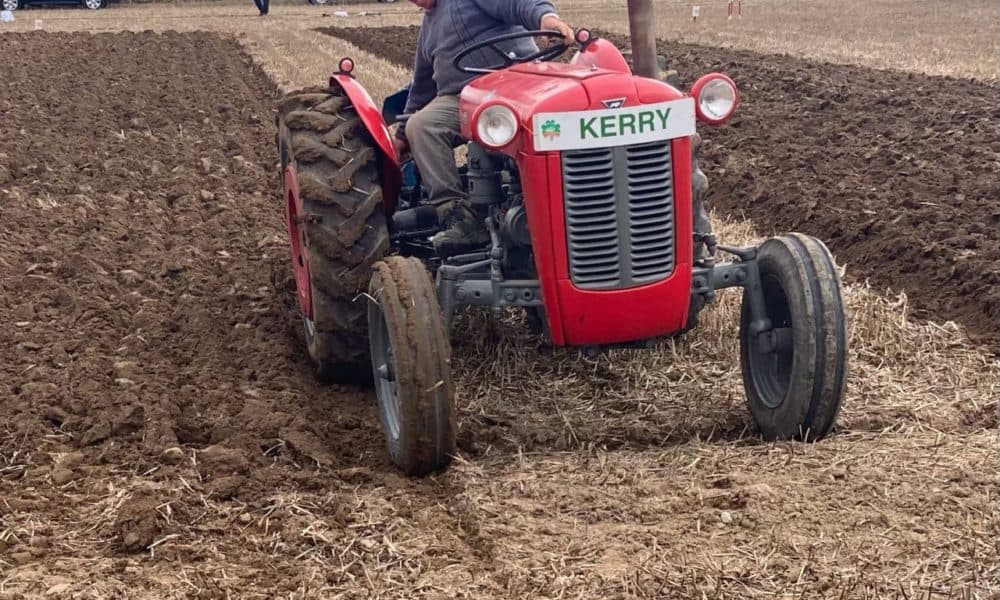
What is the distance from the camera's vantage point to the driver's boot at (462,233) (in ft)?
15.8

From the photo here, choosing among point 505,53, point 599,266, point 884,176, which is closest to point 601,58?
point 505,53

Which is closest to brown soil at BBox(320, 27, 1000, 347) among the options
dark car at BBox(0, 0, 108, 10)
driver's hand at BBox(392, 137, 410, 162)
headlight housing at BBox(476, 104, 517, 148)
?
driver's hand at BBox(392, 137, 410, 162)

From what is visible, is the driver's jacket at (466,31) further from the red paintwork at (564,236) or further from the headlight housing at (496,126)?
the headlight housing at (496,126)

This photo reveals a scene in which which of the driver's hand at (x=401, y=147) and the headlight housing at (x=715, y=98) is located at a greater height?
the headlight housing at (x=715, y=98)

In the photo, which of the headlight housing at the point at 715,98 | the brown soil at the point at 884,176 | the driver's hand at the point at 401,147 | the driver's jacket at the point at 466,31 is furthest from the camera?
the brown soil at the point at 884,176

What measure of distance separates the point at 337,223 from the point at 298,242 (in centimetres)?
94

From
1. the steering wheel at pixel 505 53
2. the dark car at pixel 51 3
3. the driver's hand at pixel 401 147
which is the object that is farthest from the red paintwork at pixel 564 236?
the dark car at pixel 51 3

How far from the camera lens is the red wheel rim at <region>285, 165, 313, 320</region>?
536 centimetres

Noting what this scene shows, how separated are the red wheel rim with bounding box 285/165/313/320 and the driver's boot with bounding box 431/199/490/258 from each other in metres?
0.66

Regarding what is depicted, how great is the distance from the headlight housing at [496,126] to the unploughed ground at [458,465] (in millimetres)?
1127

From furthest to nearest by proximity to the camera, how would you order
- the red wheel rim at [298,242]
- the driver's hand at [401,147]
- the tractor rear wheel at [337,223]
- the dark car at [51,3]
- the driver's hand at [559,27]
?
the dark car at [51,3] → the driver's hand at [401,147] → the red wheel rim at [298,242] → the tractor rear wheel at [337,223] → the driver's hand at [559,27]

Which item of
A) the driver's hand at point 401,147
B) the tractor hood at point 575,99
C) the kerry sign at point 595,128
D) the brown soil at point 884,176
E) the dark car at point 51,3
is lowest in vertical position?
the dark car at point 51,3

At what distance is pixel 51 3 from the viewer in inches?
1342

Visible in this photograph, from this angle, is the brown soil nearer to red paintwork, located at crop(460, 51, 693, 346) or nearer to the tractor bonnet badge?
red paintwork, located at crop(460, 51, 693, 346)
